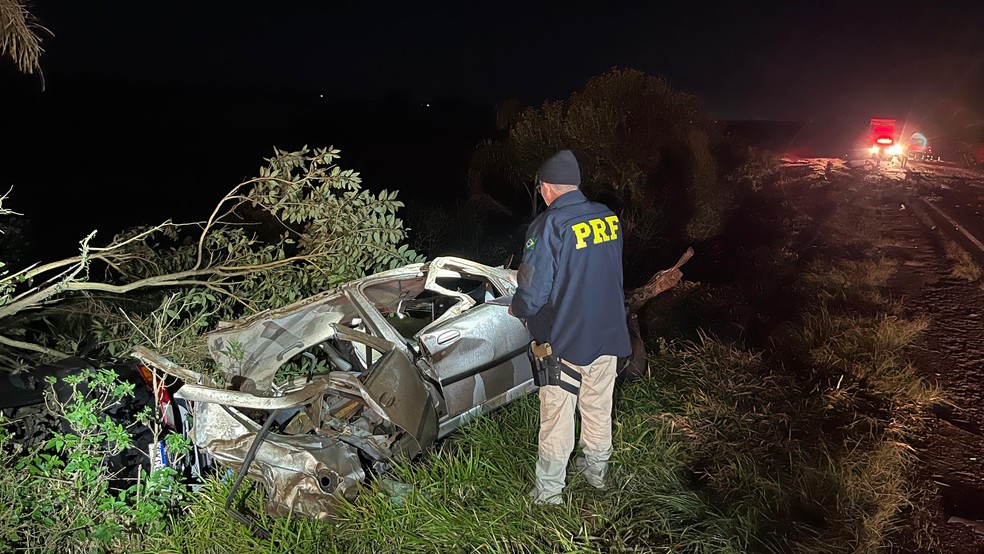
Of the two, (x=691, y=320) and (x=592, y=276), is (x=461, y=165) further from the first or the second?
(x=592, y=276)

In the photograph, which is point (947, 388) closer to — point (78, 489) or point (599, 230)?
point (599, 230)

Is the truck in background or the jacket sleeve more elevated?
the jacket sleeve

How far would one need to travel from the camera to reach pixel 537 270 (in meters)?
3.17

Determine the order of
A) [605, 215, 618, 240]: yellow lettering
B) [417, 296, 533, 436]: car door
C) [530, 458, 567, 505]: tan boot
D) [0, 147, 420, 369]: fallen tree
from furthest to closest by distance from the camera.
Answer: [0, 147, 420, 369]: fallen tree, [417, 296, 533, 436]: car door, [530, 458, 567, 505]: tan boot, [605, 215, 618, 240]: yellow lettering

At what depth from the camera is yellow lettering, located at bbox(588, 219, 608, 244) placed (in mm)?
3193

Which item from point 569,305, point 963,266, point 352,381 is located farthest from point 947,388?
point 352,381

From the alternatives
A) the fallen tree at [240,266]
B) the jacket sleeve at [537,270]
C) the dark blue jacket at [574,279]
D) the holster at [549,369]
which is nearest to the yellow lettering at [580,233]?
the dark blue jacket at [574,279]

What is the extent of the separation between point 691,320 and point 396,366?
6042 millimetres

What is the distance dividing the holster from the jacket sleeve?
0.74 ft

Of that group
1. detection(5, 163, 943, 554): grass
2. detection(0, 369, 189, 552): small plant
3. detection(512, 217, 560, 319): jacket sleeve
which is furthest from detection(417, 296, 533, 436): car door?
detection(0, 369, 189, 552): small plant

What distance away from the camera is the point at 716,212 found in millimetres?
15141

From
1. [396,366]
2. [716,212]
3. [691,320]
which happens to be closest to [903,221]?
[716,212]

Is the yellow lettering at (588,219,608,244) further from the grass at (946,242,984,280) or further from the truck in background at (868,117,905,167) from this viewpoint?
the truck in background at (868,117,905,167)

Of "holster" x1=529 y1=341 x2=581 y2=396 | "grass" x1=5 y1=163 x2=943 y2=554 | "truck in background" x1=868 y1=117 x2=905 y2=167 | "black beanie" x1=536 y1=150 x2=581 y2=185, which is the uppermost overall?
"black beanie" x1=536 y1=150 x2=581 y2=185
